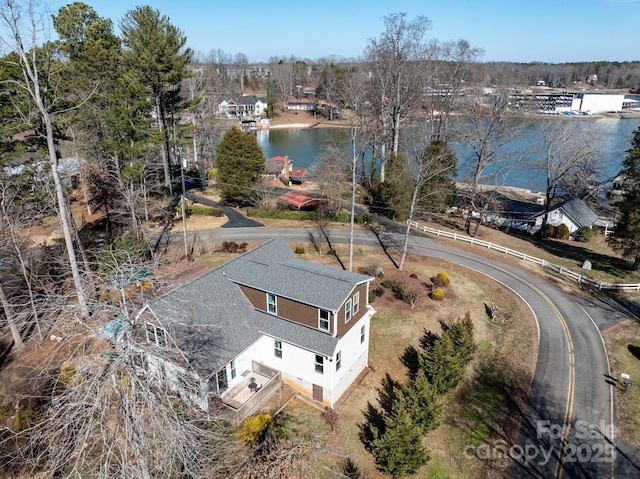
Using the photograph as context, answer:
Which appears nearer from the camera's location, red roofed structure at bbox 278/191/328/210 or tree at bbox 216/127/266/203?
tree at bbox 216/127/266/203

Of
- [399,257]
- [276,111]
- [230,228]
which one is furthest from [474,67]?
[276,111]

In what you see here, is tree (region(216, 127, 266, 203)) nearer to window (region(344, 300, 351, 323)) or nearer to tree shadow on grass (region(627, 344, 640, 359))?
window (region(344, 300, 351, 323))

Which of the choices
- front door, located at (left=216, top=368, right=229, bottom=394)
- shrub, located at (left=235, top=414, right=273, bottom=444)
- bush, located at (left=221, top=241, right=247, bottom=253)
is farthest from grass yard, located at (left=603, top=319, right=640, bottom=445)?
→ bush, located at (left=221, top=241, right=247, bottom=253)

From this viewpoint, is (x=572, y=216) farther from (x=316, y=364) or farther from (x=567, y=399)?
(x=316, y=364)

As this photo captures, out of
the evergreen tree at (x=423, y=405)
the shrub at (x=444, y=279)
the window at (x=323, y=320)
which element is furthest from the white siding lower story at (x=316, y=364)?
the shrub at (x=444, y=279)

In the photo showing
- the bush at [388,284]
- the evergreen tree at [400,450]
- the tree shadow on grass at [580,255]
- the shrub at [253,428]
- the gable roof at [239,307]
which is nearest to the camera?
the evergreen tree at [400,450]

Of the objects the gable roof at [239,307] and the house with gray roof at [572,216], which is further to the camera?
the house with gray roof at [572,216]

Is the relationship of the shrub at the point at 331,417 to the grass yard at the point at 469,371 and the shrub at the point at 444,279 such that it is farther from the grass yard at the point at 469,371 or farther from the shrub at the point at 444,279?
the shrub at the point at 444,279
